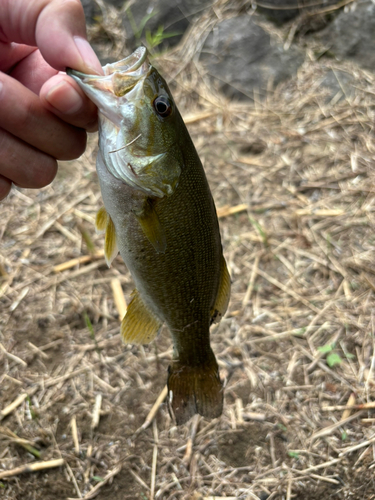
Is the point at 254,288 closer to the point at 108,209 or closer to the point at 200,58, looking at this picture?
the point at 108,209

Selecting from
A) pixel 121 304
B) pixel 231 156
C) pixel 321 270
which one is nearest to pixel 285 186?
pixel 231 156

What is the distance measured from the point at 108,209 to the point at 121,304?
4.59 feet

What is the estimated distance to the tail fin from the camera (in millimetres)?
1826

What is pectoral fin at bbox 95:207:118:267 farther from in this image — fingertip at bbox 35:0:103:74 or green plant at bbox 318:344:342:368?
green plant at bbox 318:344:342:368

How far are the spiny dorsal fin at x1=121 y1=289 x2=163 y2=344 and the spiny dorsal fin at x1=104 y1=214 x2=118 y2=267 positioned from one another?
8.2 inches

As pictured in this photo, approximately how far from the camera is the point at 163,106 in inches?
56.9

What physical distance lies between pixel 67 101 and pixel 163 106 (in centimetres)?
31

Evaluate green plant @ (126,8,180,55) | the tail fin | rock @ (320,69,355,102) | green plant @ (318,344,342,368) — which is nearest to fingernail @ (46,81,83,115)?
the tail fin

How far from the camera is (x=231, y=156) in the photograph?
391 cm

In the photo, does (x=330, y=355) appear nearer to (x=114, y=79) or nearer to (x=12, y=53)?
(x=114, y=79)

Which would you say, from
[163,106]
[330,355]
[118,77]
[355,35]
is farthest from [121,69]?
[355,35]

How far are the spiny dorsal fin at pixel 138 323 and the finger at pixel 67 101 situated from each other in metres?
0.69

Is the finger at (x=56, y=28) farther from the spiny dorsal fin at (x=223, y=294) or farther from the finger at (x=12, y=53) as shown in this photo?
the spiny dorsal fin at (x=223, y=294)

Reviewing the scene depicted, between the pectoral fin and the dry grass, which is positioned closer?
the pectoral fin
